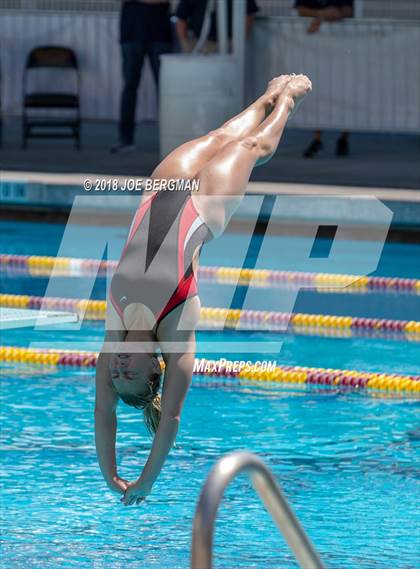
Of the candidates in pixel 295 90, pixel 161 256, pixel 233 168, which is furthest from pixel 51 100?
pixel 161 256

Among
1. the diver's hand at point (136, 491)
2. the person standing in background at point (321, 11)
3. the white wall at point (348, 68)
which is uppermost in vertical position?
the diver's hand at point (136, 491)

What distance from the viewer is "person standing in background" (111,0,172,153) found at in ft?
40.8

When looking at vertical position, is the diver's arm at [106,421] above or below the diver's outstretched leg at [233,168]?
below

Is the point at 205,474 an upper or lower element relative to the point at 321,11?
lower

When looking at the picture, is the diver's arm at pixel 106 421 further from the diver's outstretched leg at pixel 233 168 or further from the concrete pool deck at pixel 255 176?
the concrete pool deck at pixel 255 176

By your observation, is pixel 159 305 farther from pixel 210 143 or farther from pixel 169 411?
pixel 210 143

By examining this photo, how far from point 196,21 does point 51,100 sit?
1.62m

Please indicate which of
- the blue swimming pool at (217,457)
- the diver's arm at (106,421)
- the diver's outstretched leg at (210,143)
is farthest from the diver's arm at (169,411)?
the diver's outstretched leg at (210,143)

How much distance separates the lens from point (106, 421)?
4469 mm

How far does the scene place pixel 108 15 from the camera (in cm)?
1448

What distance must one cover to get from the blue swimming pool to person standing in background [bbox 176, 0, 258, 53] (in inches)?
197

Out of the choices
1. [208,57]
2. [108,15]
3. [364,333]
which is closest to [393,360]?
[364,333]

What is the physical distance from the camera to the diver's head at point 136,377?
169 inches

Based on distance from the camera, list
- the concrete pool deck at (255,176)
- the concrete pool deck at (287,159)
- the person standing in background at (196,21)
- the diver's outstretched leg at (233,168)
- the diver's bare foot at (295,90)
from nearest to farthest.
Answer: the diver's outstretched leg at (233,168)
the diver's bare foot at (295,90)
the concrete pool deck at (255,176)
the concrete pool deck at (287,159)
the person standing in background at (196,21)
